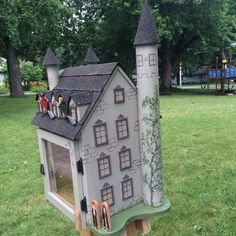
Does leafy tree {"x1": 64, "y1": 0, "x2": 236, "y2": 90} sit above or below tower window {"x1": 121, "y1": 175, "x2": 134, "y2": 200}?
above

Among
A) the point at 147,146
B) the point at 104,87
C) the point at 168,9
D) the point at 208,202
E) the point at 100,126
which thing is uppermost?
the point at 168,9

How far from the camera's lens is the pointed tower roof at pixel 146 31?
1822 millimetres

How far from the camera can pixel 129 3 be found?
54.6ft

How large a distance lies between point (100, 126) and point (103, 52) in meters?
20.3

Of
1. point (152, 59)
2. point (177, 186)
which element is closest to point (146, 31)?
point (152, 59)

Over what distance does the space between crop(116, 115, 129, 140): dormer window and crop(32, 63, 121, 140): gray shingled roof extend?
226mm

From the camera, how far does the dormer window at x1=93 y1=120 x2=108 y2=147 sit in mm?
1808

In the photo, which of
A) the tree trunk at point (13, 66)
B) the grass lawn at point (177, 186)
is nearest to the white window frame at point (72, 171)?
the grass lawn at point (177, 186)

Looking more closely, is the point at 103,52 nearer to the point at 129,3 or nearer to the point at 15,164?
the point at 129,3

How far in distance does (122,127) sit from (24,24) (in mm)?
13256

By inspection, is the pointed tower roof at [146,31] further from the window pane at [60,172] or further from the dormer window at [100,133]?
the window pane at [60,172]

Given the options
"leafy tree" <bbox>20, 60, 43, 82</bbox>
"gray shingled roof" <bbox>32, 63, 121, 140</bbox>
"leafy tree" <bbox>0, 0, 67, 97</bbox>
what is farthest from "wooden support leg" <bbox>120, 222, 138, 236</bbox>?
"leafy tree" <bbox>20, 60, 43, 82</bbox>

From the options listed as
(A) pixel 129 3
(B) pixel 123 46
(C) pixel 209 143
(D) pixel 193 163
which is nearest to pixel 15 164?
(D) pixel 193 163

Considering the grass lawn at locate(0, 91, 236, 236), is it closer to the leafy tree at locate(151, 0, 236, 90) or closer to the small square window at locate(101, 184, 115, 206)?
the small square window at locate(101, 184, 115, 206)
